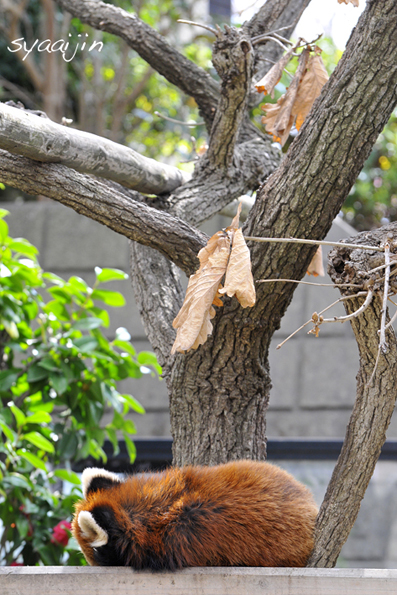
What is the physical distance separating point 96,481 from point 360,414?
1.67 feet

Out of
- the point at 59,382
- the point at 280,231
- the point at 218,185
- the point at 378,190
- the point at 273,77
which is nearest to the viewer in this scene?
the point at 280,231

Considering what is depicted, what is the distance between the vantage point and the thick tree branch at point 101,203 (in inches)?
43.3

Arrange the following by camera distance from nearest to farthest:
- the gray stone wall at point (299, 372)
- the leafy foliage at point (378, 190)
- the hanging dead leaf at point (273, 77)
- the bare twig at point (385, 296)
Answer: the bare twig at point (385, 296)
the hanging dead leaf at point (273, 77)
the gray stone wall at point (299, 372)
the leafy foliage at point (378, 190)

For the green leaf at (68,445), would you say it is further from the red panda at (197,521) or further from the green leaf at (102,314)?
the red panda at (197,521)

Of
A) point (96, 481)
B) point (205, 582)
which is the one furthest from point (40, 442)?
point (205, 582)

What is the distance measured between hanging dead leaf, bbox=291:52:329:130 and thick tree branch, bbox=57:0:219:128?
1.64ft

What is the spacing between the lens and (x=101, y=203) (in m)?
1.13

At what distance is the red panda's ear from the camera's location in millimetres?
1101

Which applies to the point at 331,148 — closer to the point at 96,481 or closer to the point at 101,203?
the point at 101,203

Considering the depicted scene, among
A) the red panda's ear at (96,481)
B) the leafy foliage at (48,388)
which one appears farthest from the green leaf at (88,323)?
the red panda's ear at (96,481)

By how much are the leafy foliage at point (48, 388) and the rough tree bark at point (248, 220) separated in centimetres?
43

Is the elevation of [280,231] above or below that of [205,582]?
above

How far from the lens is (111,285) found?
148 inches

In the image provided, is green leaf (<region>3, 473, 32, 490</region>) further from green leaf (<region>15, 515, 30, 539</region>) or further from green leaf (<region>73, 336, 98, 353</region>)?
green leaf (<region>73, 336, 98, 353</region>)
